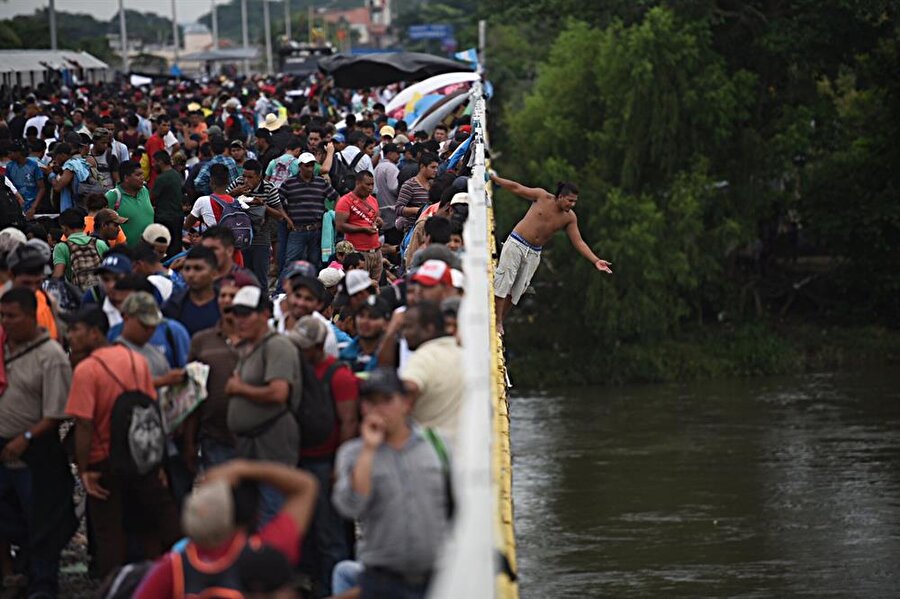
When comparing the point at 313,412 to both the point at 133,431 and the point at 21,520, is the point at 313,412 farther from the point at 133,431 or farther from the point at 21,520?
the point at 21,520

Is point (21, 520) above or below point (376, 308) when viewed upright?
below

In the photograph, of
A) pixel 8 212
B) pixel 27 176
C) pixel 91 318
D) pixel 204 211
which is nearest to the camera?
pixel 91 318

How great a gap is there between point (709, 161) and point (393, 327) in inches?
1902

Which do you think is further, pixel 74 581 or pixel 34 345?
pixel 74 581

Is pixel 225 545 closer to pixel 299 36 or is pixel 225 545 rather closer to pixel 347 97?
pixel 347 97

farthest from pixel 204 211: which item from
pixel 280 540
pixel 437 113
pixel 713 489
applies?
pixel 713 489

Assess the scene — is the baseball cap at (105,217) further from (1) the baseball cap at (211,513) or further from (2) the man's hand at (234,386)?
(1) the baseball cap at (211,513)

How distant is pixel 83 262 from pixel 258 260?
14.0ft

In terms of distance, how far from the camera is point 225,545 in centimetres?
635

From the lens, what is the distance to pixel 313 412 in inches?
336

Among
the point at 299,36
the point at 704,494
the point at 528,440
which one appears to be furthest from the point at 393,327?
the point at 299,36

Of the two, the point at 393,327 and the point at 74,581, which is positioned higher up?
the point at 393,327

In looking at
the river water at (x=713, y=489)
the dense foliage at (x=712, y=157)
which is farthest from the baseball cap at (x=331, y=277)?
the dense foliage at (x=712, y=157)

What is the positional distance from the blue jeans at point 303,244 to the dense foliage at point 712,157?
3817 cm
